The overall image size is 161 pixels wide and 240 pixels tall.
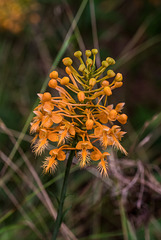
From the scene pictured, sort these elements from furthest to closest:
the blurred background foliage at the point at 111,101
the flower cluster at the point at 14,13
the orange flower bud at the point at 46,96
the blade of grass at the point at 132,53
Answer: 1. the flower cluster at the point at 14,13
2. the blade of grass at the point at 132,53
3. the blurred background foliage at the point at 111,101
4. the orange flower bud at the point at 46,96

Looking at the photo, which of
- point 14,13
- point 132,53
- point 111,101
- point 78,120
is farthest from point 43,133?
point 111,101

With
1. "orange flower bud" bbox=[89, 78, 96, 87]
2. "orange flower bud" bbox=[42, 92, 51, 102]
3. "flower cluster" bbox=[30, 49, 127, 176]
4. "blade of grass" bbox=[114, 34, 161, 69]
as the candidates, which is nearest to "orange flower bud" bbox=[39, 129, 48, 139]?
"flower cluster" bbox=[30, 49, 127, 176]

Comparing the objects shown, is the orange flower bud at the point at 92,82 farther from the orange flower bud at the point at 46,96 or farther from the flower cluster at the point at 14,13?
the flower cluster at the point at 14,13

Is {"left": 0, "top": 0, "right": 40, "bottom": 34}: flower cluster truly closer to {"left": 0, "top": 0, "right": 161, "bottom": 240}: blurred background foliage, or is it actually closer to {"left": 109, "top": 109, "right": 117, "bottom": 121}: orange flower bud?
{"left": 0, "top": 0, "right": 161, "bottom": 240}: blurred background foliage

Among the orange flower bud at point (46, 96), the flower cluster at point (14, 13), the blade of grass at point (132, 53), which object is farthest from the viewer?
the flower cluster at point (14, 13)

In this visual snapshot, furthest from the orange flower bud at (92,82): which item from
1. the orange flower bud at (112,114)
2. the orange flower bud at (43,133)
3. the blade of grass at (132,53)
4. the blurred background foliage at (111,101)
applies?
the blade of grass at (132,53)

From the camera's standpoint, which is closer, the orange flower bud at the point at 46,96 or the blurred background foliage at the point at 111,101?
the orange flower bud at the point at 46,96

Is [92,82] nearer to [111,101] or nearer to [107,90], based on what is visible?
[107,90]
